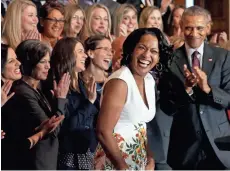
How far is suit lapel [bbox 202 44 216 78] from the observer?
567cm

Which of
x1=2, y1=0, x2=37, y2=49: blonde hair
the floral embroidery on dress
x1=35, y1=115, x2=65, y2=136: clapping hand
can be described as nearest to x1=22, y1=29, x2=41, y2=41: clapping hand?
x1=2, y1=0, x2=37, y2=49: blonde hair

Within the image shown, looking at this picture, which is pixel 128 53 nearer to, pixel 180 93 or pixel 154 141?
pixel 154 141

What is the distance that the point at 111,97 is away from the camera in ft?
13.5

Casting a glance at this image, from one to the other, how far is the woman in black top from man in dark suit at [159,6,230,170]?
769 mm

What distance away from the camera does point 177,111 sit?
5645 mm

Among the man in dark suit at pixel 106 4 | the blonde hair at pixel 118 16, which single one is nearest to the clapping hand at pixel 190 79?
the blonde hair at pixel 118 16

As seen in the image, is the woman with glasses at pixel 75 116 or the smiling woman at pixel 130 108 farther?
the woman with glasses at pixel 75 116

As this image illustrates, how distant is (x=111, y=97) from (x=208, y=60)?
1755 millimetres

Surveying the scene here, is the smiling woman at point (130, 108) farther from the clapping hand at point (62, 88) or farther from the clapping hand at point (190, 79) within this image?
the clapping hand at point (62, 88)

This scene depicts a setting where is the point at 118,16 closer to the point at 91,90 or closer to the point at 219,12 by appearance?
the point at 91,90

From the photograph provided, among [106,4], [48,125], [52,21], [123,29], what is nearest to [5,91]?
[48,125]

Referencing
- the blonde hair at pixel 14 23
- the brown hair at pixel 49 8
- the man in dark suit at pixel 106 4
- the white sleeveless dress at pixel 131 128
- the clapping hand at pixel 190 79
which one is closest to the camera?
the white sleeveless dress at pixel 131 128

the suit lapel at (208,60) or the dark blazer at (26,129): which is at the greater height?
the suit lapel at (208,60)

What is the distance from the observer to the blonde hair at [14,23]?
5830mm
